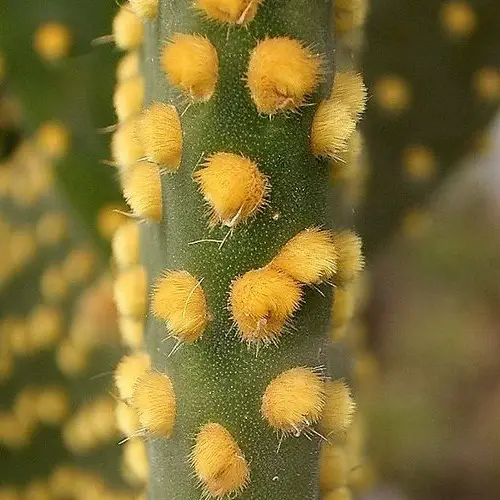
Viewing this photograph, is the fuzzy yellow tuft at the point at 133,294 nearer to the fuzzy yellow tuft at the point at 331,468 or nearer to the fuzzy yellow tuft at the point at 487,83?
the fuzzy yellow tuft at the point at 331,468

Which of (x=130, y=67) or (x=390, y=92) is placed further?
(x=390, y=92)

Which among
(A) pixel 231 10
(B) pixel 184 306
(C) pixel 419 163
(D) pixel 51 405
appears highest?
(A) pixel 231 10

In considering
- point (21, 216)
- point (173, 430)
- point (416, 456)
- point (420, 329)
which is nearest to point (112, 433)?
point (21, 216)

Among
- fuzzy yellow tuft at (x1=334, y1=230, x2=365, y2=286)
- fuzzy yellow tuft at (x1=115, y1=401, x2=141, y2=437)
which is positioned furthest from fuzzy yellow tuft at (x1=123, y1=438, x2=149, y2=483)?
fuzzy yellow tuft at (x1=334, y1=230, x2=365, y2=286)

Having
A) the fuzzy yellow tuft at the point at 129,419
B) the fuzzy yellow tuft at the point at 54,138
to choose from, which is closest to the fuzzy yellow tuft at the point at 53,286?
the fuzzy yellow tuft at the point at 54,138

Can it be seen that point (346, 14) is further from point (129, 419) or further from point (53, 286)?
point (53, 286)

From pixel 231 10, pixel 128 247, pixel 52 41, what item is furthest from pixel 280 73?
pixel 52 41

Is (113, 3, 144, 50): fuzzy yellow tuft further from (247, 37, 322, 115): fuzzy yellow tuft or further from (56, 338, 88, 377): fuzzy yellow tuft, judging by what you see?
(56, 338, 88, 377): fuzzy yellow tuft
